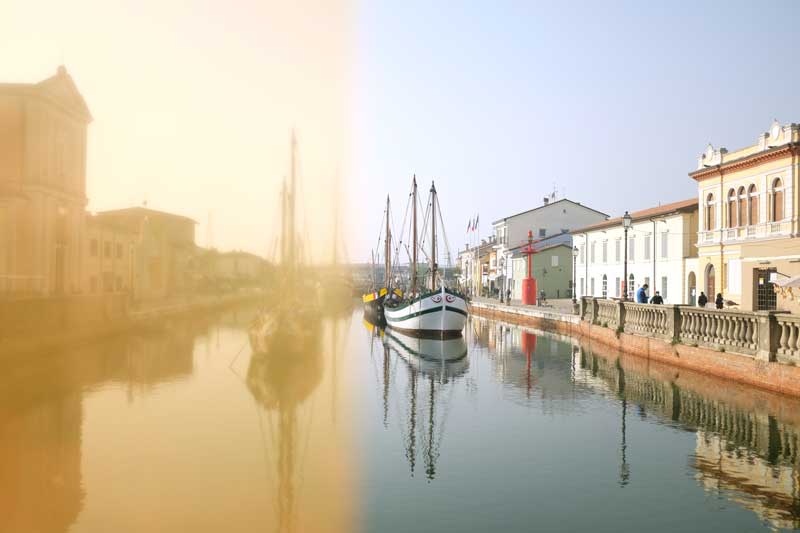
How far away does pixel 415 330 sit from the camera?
4244cm

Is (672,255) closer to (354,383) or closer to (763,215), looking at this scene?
(763,215)

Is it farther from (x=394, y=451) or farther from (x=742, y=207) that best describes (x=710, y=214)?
(x=394, y=451)

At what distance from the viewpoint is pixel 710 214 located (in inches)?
1495

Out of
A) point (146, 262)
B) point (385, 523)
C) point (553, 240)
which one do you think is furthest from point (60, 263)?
point (553, 240)

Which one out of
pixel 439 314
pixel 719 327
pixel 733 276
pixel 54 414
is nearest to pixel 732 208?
pixel 733 276

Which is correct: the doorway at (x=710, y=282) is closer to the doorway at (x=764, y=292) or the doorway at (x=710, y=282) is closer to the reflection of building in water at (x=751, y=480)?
the doorway at (x=764, y=292)

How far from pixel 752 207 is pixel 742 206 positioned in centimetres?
95

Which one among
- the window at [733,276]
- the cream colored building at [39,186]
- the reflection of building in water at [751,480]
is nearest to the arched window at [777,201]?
the window at [733,276]

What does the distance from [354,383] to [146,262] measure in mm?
39299

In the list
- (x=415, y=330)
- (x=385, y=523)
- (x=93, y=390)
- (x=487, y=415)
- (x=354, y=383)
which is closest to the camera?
(x=385, y=523)

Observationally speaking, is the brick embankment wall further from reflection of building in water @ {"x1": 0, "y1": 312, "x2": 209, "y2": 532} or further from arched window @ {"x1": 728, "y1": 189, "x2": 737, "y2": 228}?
reflection of building in water @ {"x1": 0, "y1": 312, "x2": 209, "y2": 532}

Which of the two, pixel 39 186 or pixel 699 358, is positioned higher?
pixel 39 186

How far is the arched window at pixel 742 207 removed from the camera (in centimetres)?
3459

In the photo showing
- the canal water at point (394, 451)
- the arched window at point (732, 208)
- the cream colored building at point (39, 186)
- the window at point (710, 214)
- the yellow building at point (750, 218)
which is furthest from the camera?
the window at point (710, 214)
